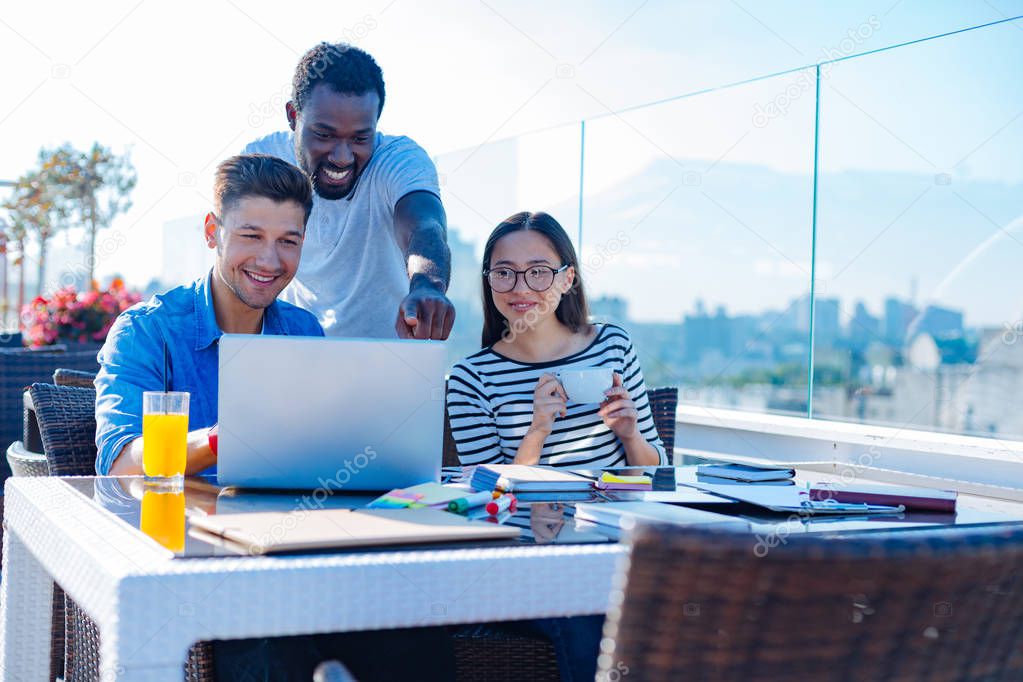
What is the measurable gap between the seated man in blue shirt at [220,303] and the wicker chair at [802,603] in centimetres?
122

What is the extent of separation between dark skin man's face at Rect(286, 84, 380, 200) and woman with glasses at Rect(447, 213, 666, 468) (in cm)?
44

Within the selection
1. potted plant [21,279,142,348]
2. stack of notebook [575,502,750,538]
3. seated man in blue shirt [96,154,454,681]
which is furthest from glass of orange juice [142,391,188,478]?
potted plant [21,279,142,348]

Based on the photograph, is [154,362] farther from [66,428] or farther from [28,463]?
[28,463]

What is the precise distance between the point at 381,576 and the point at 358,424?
0.45 metres

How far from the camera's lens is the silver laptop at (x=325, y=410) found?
1339 millimetres

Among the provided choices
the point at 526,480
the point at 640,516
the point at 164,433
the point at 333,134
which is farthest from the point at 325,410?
the point at 333,134

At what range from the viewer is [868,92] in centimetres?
315

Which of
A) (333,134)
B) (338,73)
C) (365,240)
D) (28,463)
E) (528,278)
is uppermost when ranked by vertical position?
(338,73)

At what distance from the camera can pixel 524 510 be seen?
52.9 inches

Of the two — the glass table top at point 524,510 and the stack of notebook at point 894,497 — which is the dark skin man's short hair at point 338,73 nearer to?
the glass table top at point 524,510

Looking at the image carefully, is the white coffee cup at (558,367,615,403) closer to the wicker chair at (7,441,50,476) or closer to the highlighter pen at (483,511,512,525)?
the highlighter pen at (483,511,512,525)

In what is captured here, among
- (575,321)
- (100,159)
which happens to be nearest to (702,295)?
(100,159)

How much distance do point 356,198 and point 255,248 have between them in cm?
79

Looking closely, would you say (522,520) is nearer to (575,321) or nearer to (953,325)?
(575,321)
